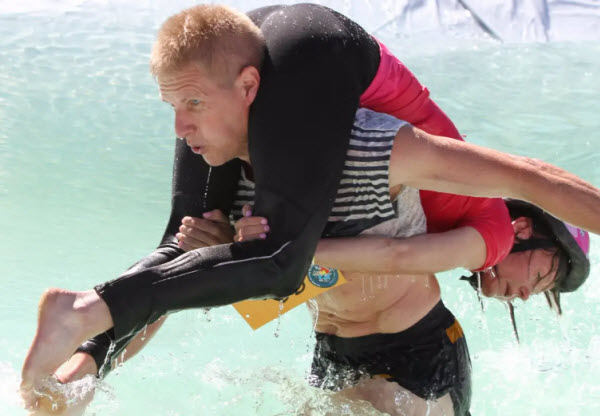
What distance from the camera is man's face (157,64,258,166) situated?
7.70ft

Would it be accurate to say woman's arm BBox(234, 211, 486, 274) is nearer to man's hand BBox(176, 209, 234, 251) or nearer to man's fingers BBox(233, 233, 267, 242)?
man's hand BBox(176, 209, 234, 251)

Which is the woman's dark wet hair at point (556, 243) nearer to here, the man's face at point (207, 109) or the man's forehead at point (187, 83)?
the man's face at point (207, 109)

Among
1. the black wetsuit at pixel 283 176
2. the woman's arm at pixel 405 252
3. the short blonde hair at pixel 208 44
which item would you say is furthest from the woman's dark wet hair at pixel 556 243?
the short blonde hair at pixel 208 44

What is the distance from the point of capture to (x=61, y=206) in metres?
5.26

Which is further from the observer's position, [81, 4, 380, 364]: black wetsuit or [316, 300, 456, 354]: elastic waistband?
[316, 300, 456, 354]: elastic waistband

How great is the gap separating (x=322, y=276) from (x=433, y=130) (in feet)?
1.89

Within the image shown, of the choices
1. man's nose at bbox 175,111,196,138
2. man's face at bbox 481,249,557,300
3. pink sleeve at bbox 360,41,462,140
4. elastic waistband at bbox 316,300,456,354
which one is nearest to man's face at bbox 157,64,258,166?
man's nose at bbox 175,111,196,138

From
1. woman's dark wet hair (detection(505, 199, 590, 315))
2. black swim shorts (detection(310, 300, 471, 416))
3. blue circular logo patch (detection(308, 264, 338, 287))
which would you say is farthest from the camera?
woman's dark wet hair (detection(505, 199, 590, 315))

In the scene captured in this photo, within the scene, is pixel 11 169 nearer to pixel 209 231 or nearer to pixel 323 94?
pixel 209 231

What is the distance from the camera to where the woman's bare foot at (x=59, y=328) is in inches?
82.4

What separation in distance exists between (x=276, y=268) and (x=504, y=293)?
1389 millimetres

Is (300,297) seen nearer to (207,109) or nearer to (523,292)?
(207,109)

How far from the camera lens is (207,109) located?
7.82 ft

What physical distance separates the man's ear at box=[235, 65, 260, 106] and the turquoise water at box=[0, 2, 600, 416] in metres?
0.95
